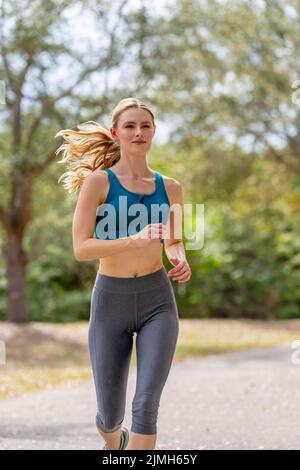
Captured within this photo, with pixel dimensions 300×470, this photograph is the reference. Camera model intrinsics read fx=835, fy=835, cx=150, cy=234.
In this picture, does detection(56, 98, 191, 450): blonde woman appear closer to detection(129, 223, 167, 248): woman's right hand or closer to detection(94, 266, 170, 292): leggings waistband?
detection(94, 266, 170, 292): leggings waistband

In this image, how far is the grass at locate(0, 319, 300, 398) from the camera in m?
12.8

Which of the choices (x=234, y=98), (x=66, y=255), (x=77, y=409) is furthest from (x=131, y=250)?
(x=66, y=255)

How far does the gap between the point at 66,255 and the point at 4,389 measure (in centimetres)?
1594

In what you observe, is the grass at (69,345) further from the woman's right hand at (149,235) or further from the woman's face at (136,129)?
the woman's right hand at (149,235)

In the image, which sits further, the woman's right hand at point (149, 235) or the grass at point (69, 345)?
the grass at point (69, 345)

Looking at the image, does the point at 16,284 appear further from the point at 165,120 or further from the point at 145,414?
the point at 145,414

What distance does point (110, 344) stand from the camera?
4414mm

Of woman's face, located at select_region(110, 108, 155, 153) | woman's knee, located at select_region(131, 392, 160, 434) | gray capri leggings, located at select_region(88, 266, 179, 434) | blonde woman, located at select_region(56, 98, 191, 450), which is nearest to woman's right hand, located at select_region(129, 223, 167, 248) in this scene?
blonde woman, located at select_region(56, 98, 191, 450)

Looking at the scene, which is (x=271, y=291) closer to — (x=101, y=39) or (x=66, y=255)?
(x=66, y=255)

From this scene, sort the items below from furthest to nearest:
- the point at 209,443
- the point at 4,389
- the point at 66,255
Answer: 1. the point at 66,255
2. the point at 4,389
3. the point at 209,443

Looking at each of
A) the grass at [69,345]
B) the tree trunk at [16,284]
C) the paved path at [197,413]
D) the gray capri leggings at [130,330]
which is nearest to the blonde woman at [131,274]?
the gray capri leggings at [130,330]

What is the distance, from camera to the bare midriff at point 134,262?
4426 millimetres

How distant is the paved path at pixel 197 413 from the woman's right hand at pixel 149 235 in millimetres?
2853

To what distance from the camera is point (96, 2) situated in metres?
17.6
